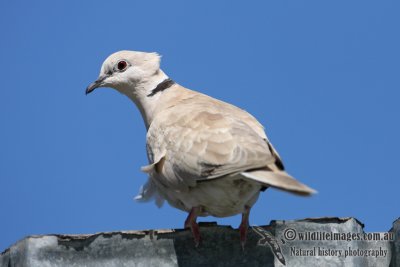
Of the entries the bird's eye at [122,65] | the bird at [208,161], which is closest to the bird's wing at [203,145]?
the bird at [208,161]

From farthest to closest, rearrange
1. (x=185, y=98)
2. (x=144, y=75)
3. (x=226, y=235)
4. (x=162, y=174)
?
(x=144, y=75) < (x=185, y=98) < (x=162, y=174) < (x=226, y=235)

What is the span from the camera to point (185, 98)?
24.9 feet

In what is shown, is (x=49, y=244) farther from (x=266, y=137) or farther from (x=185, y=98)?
(x=185, y=98)

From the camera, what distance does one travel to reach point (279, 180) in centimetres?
505

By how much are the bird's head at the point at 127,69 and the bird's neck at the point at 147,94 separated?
0.04m

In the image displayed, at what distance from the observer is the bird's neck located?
26.0 ft

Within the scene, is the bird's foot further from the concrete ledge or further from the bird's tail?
the bird's tail

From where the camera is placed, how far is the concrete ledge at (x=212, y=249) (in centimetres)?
540

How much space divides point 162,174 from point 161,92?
186 centimetres

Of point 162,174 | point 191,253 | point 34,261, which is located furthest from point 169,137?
point 34,261

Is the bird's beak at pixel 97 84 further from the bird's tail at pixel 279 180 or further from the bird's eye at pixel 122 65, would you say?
the bird's tail at pixel 279 180

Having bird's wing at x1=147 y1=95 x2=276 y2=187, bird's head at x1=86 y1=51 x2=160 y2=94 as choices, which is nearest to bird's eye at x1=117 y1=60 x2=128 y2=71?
bird's head at x1=86 y1=51 x2=160 y2=94

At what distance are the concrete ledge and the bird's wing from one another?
48 centimetres

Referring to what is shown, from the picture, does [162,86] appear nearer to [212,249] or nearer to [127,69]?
[127,69]
